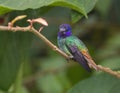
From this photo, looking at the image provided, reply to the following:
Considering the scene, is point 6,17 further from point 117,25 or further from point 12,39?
point 117,25

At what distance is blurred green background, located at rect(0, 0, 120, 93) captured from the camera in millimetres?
1849

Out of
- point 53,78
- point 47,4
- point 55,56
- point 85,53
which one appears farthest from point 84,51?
point 55,56

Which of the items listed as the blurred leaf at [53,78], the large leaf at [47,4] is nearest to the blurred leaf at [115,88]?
the large leaf at [47,4]

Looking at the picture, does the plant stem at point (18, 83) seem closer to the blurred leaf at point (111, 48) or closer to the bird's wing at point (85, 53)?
the bird's wing at point (85, 53)

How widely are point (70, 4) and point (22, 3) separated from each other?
156 mm

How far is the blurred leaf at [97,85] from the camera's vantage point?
5.38 ft

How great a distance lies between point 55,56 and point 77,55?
70.9 inches

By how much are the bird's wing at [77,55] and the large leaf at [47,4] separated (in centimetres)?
11

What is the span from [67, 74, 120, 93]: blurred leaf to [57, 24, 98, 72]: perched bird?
0.70ft

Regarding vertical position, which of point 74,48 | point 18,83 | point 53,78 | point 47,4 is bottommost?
point 53,78

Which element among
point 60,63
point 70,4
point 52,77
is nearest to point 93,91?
point 70,4

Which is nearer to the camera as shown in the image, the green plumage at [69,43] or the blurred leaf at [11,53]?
the green plumage at [69,43]

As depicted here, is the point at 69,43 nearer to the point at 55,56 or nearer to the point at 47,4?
the point at 47,4

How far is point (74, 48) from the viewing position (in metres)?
1.48
